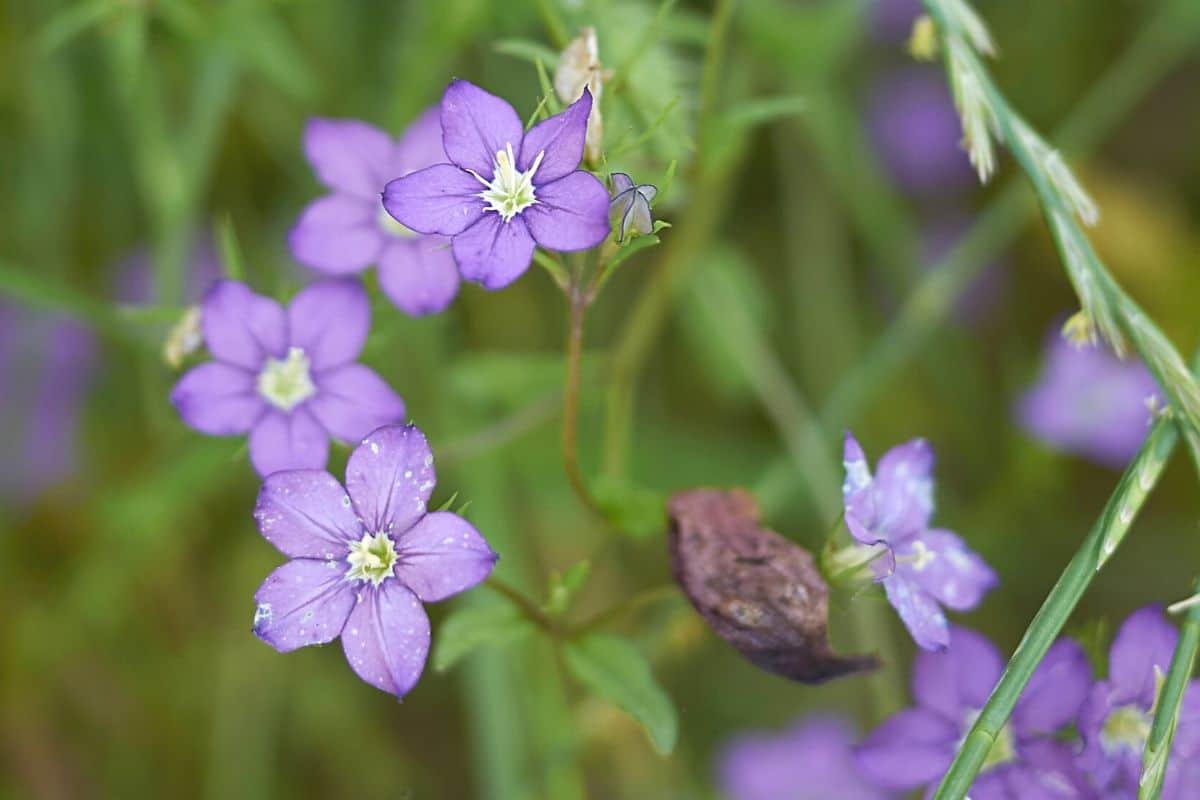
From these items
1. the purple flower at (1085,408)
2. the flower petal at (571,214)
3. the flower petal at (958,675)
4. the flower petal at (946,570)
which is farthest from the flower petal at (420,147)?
the purple flower at (1085,408)

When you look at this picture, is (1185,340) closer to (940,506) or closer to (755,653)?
(940,506)

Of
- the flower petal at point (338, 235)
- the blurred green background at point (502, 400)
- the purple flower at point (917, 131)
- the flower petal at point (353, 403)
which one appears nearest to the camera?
the flower petal at point (353, 403)

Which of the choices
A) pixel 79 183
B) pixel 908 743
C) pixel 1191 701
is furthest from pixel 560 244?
pixel 79 183

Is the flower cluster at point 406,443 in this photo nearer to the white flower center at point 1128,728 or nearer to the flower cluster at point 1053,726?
the flower cluster at point 1053,726

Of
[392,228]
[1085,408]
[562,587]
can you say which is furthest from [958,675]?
[1085,408]

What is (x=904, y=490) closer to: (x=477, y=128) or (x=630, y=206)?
(x=630, y=206)

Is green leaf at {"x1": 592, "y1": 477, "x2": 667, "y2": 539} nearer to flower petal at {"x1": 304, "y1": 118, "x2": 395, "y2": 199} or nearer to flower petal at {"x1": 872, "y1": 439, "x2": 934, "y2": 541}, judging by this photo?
flower petal at {"x1": 872, "y1": 439, "x2": 934, "y2": 541}

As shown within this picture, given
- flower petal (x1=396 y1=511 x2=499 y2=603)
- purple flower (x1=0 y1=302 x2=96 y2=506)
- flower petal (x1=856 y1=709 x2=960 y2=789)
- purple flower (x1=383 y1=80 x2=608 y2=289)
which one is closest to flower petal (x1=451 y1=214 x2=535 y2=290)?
purple flower (x1=383 y1=80 x2=608 y2=289)
